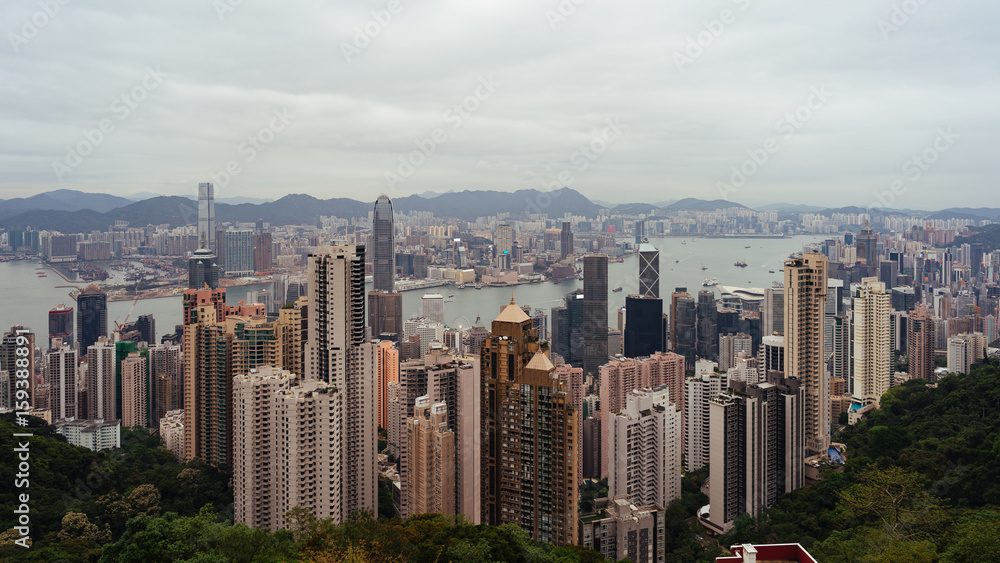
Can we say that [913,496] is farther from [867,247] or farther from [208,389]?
[867,247]

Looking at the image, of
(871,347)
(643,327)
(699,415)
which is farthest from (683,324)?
(699,415)

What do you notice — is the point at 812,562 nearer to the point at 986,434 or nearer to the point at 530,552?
the point at 530,552

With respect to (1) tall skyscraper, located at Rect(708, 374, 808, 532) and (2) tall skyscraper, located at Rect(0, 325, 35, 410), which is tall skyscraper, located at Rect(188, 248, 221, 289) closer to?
(2) tall skyscraper, located at Rect(0, 325, 35, 410)

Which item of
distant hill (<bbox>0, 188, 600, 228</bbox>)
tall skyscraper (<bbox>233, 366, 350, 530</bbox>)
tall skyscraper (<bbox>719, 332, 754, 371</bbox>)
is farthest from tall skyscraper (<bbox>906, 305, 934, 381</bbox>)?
tall skyscraper (<bbox>233, 366, 350, 530</bbox>)

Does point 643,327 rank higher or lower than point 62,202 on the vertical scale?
lower

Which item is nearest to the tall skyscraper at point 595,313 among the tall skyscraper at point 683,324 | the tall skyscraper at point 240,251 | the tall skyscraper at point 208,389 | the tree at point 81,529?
the tall skyscraper at point 683,324

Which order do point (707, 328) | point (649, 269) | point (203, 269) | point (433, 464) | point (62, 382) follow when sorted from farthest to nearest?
point (649, 269) → point (707, 328) → point (203, 269) → point (62, 382) → point (433, 464)
